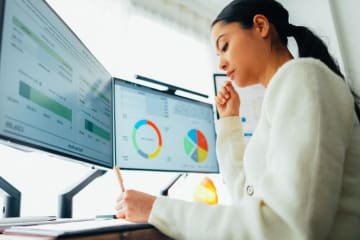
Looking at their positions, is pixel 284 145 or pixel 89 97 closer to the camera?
pixel 284 145

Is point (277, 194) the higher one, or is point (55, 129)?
point (55, 129)

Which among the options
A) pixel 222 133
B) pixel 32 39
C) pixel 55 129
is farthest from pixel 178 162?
pixel 32 39

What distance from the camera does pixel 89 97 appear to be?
3.43 feet

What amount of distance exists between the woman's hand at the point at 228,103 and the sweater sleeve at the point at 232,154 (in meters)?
0.04

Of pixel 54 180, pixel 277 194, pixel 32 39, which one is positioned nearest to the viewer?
pixel 277 194

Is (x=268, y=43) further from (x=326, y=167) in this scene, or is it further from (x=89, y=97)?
(x=89, y=97)

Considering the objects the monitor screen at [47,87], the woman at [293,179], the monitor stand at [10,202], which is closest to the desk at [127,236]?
the woman at [293,179]

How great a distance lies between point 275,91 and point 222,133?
0.42 m

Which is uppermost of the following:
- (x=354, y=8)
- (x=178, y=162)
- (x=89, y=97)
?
(x=354, y=8)

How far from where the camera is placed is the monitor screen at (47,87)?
0.68 m

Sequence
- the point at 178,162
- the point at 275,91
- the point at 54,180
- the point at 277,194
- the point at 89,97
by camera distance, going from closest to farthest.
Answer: the point at 277,194 < the point at 275,91 < the point at 89,97 < the point at 54,180 < the point at 178,162

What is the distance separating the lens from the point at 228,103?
3.79 feet

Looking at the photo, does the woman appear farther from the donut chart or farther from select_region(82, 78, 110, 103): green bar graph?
the donut chart

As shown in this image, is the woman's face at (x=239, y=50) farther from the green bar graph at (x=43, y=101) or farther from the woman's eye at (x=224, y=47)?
the green bar graph at (x=43, y=101)
